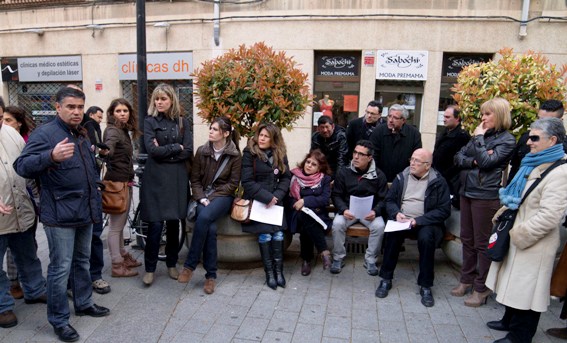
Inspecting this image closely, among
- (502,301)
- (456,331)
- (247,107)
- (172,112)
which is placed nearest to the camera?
(502,301)

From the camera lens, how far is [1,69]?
14.1 m

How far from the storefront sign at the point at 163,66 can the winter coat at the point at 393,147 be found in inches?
307

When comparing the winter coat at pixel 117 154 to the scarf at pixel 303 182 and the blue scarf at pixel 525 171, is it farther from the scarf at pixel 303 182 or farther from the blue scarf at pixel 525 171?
the blue scarf at pixel 525 171

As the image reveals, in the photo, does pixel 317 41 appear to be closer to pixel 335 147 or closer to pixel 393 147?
pixel 335 147

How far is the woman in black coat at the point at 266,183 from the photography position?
447cm

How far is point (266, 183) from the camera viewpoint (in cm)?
454

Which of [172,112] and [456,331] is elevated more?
[172,112]

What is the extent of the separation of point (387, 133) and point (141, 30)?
343 cm

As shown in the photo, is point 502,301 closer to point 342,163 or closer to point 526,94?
point 526,94

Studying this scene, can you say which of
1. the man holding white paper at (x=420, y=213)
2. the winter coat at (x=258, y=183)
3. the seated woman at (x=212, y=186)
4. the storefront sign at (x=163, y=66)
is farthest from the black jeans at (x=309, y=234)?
the storefront sign at (x=163, y=66)

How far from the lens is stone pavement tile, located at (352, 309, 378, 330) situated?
12.0 feet

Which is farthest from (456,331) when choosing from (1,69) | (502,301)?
(1,69)

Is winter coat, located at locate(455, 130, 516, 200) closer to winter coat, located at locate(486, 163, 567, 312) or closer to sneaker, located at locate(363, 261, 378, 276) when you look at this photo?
winter coat, located at locate(486, 163, 567, 312)

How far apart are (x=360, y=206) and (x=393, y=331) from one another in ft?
5.33
